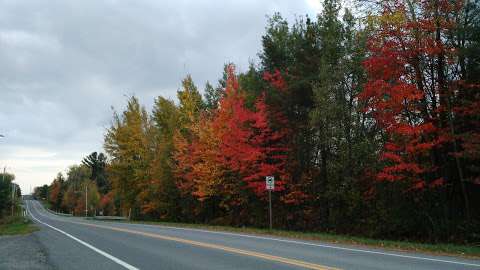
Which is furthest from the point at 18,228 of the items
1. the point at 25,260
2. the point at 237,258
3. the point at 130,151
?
the point at 237,258

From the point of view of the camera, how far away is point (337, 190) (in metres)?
24.5

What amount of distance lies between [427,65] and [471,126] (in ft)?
10.6

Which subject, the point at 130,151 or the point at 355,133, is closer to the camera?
the point at 355,133

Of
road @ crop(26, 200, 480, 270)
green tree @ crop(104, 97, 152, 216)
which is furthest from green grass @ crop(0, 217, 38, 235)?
road @ crop(26, 200, 480, 270)

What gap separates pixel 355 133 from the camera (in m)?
24.1

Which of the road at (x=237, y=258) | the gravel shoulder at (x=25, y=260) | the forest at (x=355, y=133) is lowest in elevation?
the gravel shoulder at (x=25, y=260)

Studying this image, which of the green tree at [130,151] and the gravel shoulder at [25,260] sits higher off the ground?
the green tree at [130,151]

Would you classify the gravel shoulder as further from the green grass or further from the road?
the green grass

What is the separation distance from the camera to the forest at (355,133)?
1967 centimetres

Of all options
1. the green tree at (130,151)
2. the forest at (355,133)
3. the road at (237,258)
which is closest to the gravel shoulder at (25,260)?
the road at (237,258)

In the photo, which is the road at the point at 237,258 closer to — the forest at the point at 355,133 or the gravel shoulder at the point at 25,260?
the gravel shoulder at the point at 25,260

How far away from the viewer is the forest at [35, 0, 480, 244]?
19672mm

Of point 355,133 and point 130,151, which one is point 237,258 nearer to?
point 355,133

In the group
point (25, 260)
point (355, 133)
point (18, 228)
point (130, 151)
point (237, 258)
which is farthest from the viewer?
point (130, 151)
